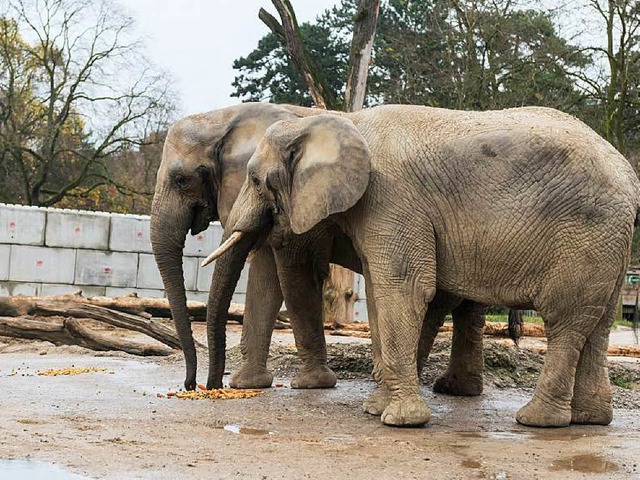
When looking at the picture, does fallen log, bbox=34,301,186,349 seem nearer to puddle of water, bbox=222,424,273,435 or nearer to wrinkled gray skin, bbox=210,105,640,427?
wrinkled gray skin, bbox=210,105,640,427

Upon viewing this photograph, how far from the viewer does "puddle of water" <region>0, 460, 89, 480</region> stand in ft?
19.7

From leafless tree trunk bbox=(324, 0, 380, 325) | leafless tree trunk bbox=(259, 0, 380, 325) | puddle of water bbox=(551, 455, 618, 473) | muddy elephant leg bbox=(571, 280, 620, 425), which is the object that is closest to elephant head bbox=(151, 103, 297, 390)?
muddy elephant leg bbox=(571, 280, 620, 425)

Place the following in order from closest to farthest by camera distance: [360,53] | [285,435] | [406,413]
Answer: [285,435], [406,413], [360,53]

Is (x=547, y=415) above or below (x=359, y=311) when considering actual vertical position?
below

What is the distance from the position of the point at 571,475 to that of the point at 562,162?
273cm

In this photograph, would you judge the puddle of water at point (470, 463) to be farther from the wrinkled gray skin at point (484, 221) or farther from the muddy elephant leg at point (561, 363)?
the muddy elephant leg at point (561, 363)

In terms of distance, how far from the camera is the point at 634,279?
34562 millimetres

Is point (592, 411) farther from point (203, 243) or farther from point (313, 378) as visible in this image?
point (203, 243)

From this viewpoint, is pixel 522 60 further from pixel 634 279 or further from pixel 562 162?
pixel 562 162

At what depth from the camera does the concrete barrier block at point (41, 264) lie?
23188 mm

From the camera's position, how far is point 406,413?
28.6ft

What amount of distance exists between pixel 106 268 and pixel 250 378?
43.2 feet

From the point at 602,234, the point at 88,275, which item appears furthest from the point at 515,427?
the point at 88,275

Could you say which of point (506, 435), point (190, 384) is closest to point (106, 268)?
point (190, 384)
